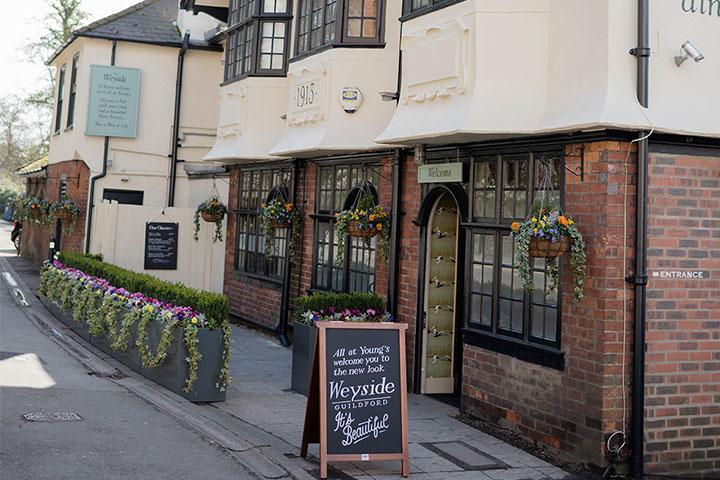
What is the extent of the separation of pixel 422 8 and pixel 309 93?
11.3ft

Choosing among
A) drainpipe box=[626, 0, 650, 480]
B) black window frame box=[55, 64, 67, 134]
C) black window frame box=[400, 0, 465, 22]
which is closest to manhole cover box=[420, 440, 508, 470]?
drainpipe box=[626, 0, 650, 480]

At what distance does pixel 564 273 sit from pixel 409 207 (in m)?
3.38

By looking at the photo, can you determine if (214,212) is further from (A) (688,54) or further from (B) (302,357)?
(A) (688,54)

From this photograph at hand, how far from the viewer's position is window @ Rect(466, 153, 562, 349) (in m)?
8.54

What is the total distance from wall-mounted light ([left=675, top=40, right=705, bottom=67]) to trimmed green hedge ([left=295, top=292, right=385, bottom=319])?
4965mm

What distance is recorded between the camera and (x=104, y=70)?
20172 mm

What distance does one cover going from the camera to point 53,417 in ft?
28.2

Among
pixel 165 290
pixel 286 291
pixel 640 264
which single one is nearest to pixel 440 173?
pixel 640 264

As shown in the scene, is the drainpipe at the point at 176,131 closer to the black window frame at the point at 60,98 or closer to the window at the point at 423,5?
the black window frame at the point at 60,98

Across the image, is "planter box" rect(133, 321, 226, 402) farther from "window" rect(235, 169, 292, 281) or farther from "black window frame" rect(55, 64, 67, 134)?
"black window frame" rect(55, 64, 67, 134)

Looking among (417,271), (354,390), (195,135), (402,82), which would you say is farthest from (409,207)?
(195,135)

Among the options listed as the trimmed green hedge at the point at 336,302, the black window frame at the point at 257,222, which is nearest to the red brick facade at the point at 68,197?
the black window frame at the point at 257,222

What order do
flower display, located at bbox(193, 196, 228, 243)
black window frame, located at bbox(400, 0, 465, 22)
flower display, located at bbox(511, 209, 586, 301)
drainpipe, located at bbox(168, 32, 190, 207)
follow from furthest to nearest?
1. drainpipe, located at bbox(168, 32, 190, 207)
2. flower display, located at bbox(193, 196, 228, 243)
3. black window frame, located at bbox(400, 0, 465, 22)
4. flower display, located at bbox(511, 209, 586, 301)

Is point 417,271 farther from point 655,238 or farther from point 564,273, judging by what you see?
point 655,238
